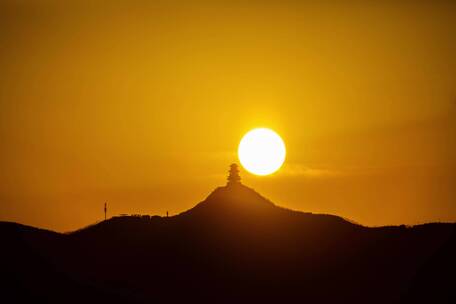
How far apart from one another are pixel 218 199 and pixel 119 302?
24.1 meters

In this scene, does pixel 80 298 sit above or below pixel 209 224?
below

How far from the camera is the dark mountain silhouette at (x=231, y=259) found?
13500cm

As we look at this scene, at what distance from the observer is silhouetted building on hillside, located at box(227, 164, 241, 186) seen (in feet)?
482

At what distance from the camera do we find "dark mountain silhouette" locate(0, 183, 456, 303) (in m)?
135

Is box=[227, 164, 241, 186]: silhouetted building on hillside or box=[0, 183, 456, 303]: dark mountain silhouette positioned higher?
box=[227, 164, 241, 186]: silhouetted building on hillside

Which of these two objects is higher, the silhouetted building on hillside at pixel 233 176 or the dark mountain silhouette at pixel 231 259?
the silhouetted building on hillside at pixel 233 176

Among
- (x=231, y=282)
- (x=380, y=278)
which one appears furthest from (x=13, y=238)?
(x=380, y=278)

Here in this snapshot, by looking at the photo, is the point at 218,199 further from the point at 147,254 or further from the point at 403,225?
the point at 403,225

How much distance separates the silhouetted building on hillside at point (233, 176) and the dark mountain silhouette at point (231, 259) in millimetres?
1046

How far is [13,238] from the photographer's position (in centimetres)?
14000

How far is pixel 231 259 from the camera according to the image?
143625 millimetres

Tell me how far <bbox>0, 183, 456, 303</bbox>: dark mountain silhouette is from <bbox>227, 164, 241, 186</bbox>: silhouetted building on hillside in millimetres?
1046

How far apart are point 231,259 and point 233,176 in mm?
11000

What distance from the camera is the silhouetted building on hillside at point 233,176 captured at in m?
147
